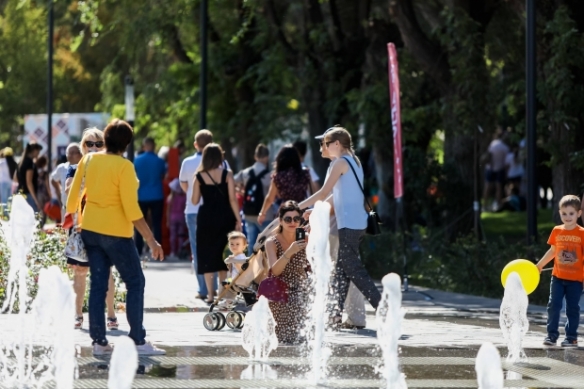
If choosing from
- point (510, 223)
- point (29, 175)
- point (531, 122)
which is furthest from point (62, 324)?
point (510, 223)

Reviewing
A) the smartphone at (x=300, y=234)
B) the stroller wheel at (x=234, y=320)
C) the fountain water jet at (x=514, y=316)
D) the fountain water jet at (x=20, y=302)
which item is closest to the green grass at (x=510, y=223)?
the stroller wheel at (x=234, y=320)

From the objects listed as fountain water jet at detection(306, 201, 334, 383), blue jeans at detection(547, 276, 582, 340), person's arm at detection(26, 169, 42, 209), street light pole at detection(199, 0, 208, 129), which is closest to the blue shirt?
street light pole at detection(199, 0, 208, 129)

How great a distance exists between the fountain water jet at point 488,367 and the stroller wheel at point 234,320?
177 inches

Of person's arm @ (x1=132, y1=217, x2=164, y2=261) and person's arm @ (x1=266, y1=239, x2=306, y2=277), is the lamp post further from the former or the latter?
person's arm @ (x1=132, y1=217, x2=164, y2=261)

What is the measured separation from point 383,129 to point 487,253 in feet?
27.3

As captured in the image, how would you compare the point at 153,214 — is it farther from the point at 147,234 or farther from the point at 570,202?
the point at 147,234

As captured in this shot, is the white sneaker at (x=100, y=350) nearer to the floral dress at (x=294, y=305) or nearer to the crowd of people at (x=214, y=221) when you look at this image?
A: the crowd of people at (x=214, y=221)

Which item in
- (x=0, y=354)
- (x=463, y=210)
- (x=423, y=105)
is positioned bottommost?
(x=0, y=354)

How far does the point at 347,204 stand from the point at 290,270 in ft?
3.16

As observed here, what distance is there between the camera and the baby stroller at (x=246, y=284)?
1238 centimetres

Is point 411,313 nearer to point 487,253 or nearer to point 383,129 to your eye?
point 487,253

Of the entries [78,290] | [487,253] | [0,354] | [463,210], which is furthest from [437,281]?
[0,354]

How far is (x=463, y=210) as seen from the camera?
22.6 meters

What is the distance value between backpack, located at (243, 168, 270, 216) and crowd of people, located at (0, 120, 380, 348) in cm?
1
